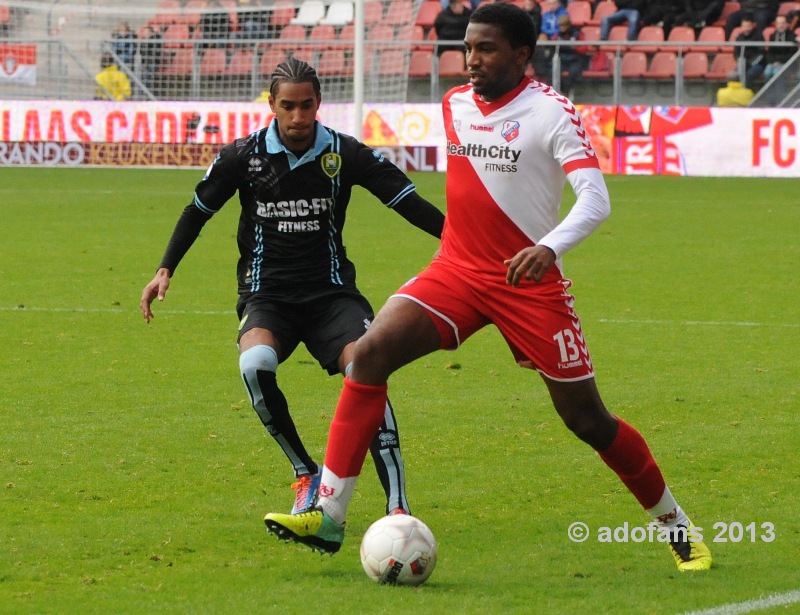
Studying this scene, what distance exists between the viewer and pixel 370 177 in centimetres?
565

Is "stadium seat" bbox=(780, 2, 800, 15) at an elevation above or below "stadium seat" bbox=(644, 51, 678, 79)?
above

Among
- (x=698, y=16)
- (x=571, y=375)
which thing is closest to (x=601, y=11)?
(x=698, y=16)

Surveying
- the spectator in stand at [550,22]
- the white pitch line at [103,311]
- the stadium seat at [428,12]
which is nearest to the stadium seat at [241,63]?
the stadium seat at [428,12]

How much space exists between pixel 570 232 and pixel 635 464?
2.87 feet

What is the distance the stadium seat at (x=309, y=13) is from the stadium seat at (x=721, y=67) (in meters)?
7.07

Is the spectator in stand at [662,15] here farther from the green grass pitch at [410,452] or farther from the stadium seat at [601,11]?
the green grass pitch at [410,452]

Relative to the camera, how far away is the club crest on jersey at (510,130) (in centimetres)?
482

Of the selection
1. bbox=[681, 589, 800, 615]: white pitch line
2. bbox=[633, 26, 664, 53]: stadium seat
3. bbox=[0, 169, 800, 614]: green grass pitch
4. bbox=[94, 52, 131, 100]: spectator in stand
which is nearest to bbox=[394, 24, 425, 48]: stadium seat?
bbox=[633, 26, 664, 53]: stadium seat

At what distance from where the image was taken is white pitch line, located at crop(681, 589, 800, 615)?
4223 mm

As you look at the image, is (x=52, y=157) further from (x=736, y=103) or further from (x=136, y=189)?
(x=736, y=103)

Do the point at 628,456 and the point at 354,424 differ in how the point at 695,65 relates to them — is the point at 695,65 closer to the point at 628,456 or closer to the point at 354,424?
the point at 628,456

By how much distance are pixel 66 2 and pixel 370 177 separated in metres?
22.6

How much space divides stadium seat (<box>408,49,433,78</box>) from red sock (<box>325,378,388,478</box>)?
2151 cm

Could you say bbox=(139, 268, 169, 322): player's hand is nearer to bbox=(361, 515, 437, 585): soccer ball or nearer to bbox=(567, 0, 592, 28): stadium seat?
bbox=(361, 515, 437, 585): soccer ball
